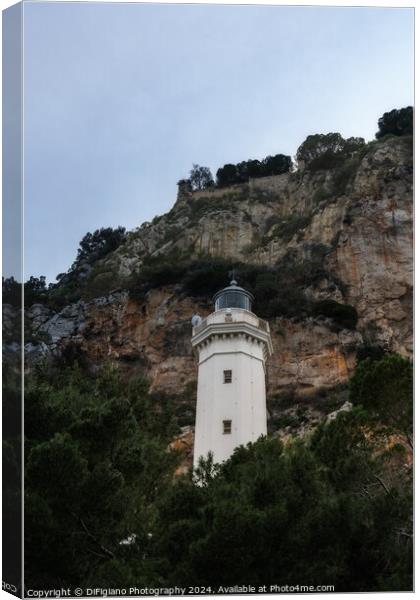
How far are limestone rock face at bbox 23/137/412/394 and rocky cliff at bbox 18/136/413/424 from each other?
43 millimetres

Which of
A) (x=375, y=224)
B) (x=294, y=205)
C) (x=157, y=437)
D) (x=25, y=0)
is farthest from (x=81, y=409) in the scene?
(x=294, y=205)

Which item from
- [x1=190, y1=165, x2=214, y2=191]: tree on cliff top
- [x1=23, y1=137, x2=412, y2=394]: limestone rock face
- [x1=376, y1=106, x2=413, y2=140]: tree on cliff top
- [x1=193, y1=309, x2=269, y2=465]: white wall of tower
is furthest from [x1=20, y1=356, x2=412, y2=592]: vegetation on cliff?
[x1=190, y1=165, x2=214, y2=191]: tree on cliff top

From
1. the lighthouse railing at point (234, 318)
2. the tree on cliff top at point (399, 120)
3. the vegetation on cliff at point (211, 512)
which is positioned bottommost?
the vegetation on cliff at point (211, 512)

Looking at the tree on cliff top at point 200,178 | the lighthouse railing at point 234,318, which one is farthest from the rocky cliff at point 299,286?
the lighthouse railing at point 234,318

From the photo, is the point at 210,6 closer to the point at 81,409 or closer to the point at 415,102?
the point at 415,102

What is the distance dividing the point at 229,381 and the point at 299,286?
45.2 feet

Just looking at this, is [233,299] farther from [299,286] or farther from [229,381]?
[299,286]

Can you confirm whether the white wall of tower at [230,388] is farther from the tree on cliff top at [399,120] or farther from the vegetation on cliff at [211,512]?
the vegetation on cliff at [211,512]

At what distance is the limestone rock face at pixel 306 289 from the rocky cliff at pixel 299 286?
4cm

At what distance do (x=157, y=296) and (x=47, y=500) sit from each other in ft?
73.0

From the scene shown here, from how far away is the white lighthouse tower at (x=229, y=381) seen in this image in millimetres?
18344

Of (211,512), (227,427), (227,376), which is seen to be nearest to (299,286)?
(227,376)

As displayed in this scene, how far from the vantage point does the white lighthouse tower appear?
18.3 m

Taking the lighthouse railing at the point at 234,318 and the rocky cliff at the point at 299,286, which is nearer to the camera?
the lighthouse railing at the point at 234,318
